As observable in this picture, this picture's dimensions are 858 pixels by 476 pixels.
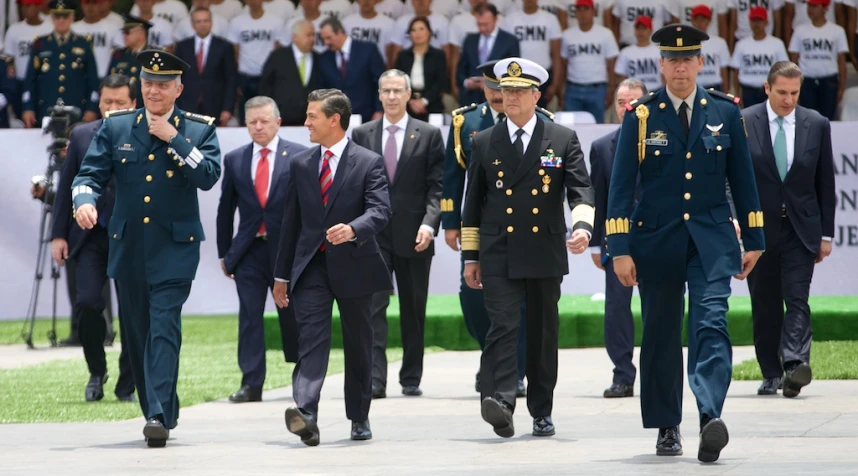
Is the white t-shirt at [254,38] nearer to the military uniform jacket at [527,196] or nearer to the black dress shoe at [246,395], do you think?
the black dress shoe at [246,395]

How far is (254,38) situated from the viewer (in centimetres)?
1809

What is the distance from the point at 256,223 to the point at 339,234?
9.69 ft

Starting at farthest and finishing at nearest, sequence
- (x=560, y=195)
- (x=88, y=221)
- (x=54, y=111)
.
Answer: (x=54, y=111) < (x=560, y=195) < (x=88, y=221)

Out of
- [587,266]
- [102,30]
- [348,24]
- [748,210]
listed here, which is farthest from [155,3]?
[748,210]

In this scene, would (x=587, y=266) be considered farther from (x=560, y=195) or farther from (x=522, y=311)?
(x=560, y=195)

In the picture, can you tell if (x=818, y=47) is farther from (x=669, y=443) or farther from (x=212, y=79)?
(x=669, y=443)

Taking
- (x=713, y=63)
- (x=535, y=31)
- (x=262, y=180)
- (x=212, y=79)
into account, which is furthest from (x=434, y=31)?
(x=262, y=180)

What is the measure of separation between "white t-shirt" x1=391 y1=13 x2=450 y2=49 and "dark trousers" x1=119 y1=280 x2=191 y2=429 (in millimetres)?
9366

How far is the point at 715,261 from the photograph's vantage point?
24.8 ft

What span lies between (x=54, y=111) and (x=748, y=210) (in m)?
7.70

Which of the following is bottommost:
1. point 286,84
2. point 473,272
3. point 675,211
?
point 473,272

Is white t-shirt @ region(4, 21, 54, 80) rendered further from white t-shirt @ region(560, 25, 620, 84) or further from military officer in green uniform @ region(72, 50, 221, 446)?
military officer in green uniform @ region(72, 50, 221, 446)

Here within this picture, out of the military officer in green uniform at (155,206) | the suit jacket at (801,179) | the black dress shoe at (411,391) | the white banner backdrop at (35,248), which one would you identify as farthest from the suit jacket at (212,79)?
the military officer in green uniform at (155,206)

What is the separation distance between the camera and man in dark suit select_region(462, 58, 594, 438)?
8.59 metres
